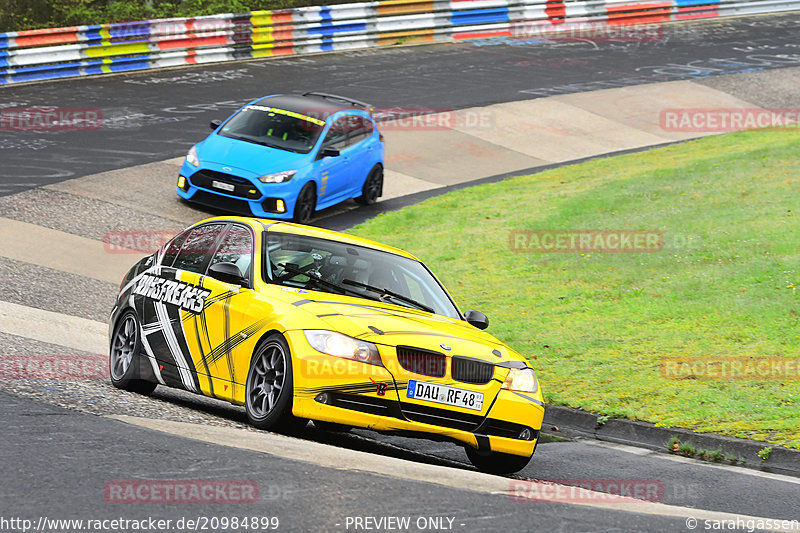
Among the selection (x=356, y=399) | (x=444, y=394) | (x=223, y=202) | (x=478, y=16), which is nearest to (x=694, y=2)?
(x=478, y=16)

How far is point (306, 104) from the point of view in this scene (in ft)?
64.8

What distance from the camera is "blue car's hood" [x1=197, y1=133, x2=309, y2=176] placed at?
17828 millimetres

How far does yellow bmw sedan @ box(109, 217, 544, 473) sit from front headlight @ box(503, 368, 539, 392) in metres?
0.01

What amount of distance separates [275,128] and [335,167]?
1.22m

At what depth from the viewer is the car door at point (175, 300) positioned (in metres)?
8.88

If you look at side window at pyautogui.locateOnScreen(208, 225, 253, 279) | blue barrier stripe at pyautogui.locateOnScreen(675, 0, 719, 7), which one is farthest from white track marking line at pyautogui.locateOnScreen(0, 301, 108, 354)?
blue barrier stripe at pyautogui.locateOnScreen(675, 0, 719, 7)

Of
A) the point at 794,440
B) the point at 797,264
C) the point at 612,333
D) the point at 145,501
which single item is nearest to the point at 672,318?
the point at 612,333

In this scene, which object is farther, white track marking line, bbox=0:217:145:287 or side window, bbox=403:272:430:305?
white track marking line, bbox=0:217:145:287

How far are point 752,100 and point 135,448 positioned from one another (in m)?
26.2

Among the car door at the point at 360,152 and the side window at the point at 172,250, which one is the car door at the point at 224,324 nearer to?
the side window at the point at 172,250

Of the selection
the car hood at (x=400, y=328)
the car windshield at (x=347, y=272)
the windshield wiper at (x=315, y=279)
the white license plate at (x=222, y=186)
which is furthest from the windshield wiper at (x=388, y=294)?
the white license plate at (x=222, y=186)

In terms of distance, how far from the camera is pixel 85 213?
17203mm

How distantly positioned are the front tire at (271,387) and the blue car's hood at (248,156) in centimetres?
1000

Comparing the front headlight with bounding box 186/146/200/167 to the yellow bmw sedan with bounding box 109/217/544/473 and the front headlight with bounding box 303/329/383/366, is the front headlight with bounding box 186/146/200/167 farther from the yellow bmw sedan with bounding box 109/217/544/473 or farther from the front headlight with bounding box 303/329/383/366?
the front headlight with bounding box 303/329/383/366
